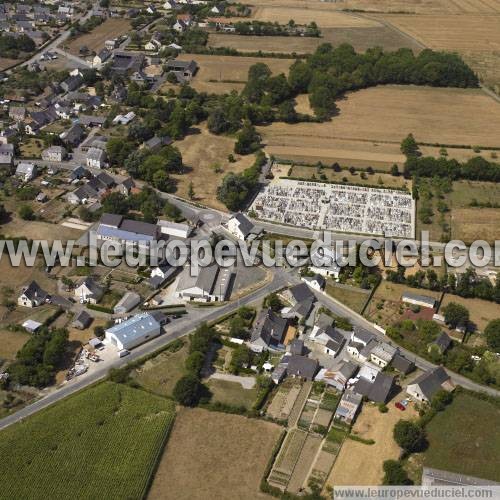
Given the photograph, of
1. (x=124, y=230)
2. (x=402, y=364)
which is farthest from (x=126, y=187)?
→ (x=402, y=364)

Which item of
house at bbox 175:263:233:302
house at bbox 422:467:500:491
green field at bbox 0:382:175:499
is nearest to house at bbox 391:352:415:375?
house at bbox 422:467:500:491

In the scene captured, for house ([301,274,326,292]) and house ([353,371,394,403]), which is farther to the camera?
house ([301,274,326,292])

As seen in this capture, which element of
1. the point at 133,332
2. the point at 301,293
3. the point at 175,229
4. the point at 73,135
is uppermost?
the point at 301,293

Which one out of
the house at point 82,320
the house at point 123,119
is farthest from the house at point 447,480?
the house at point 123,119

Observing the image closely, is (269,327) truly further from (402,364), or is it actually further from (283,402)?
(402,364)

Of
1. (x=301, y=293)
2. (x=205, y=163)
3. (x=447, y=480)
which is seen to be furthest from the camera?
(x=205, y=163)

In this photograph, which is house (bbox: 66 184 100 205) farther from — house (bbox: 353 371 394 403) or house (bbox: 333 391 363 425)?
house (bbox: 333 391 363 425)

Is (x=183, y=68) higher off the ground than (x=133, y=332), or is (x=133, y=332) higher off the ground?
(x=183, y=68)
